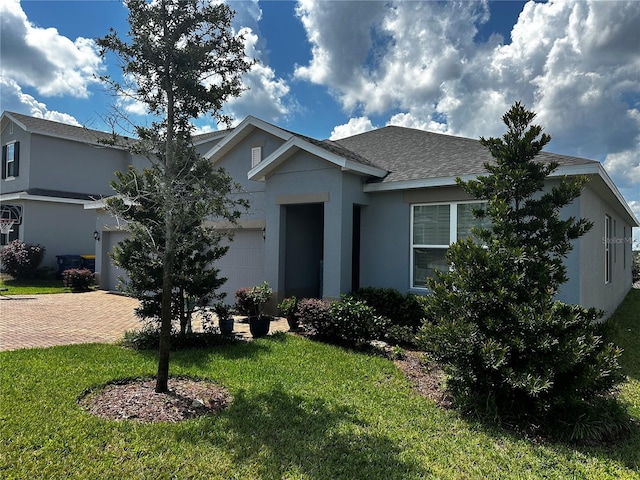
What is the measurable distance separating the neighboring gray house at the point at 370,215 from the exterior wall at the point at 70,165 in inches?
563

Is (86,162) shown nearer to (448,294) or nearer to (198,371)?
(198,371)

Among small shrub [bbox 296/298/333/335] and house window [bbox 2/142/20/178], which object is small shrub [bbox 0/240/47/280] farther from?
small shrub [bbox 296/298/333/335]

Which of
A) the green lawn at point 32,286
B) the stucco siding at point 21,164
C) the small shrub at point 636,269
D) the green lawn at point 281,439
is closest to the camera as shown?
the green lawn at point 281,439

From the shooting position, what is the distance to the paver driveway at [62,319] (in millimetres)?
8367

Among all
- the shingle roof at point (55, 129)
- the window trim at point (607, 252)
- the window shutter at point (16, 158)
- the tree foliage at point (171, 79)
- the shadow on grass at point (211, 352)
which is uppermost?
the shingle roof at point (55, 129)

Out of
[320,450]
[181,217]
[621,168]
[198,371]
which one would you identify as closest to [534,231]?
[320,450]

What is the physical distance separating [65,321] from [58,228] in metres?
13.2

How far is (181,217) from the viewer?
538cm

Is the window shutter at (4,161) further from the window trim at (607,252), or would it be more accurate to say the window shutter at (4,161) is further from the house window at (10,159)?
the window trim at (607,252)

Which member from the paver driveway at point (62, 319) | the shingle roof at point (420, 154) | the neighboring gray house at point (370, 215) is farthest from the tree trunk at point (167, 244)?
the shingle roof at point (420, 154)

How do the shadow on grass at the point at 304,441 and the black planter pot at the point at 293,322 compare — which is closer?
the shadow on grass at the point at 304,441

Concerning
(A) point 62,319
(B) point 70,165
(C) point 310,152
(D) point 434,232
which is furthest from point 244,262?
(B) point 70,165

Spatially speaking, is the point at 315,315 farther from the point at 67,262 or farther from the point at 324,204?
the point at 67,262

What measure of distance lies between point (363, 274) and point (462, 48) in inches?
269
